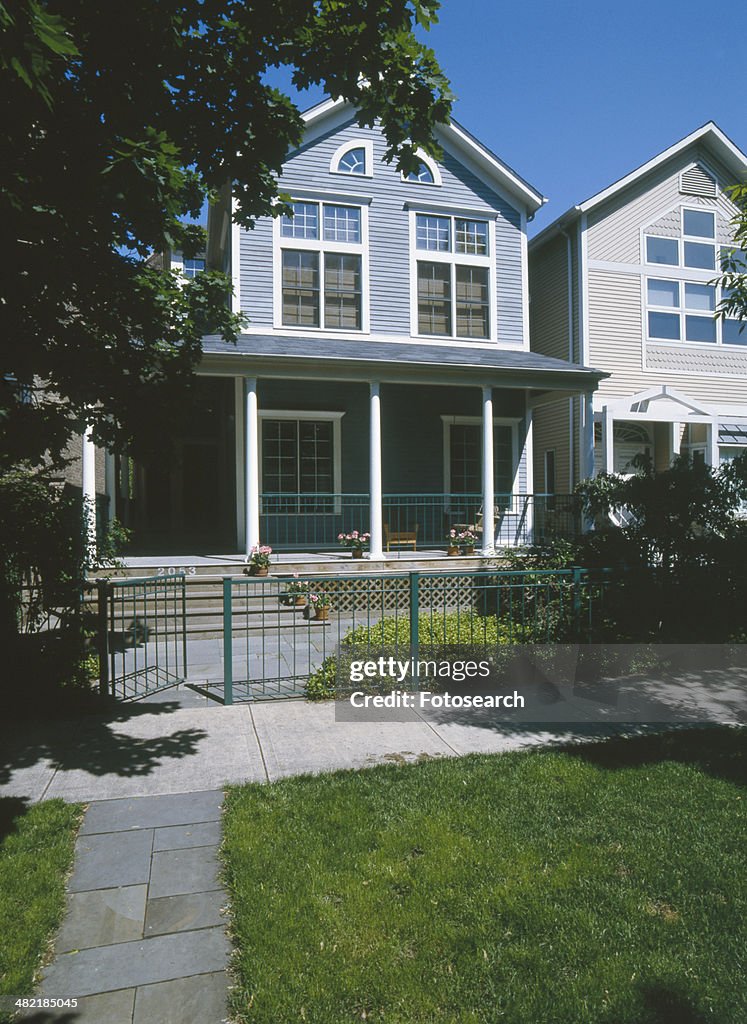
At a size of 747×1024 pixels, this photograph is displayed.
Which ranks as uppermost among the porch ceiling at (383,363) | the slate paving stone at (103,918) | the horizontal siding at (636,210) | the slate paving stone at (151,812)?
the horizontal siding at (636,210)

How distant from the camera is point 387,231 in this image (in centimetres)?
1497

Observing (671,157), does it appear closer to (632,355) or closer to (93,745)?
(632,355)

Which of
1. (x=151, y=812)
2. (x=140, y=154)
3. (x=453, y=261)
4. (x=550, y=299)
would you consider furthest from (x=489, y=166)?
(x=151, y=812)

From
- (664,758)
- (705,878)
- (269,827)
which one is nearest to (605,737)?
(664,758)

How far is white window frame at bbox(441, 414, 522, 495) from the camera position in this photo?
15.7 metres

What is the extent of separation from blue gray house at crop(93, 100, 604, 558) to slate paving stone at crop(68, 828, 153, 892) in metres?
9.16

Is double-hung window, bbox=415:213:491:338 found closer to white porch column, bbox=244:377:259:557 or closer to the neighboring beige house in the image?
Result: the neighboring beige house

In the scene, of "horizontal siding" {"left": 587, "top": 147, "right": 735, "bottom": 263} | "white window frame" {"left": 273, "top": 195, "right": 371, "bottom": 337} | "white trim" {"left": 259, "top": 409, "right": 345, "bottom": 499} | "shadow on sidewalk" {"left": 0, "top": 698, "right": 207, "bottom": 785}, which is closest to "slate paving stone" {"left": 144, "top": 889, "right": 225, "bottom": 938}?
"shadow on sidewalk" {"left": 0, "top": 698, "right": 207, "bottom": 785}

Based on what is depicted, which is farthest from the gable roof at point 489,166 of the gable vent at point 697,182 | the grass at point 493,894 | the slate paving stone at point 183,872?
the slate paving stone at point 183,872

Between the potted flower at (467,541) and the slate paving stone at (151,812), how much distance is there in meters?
9.41

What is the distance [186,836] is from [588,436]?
1331cm

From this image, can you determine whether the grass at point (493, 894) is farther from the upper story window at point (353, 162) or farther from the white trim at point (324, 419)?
the upper story window at point (353, 162)

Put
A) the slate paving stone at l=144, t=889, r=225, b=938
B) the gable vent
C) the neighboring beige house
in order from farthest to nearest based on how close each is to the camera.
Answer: the gable vent → the neighboring beige house → the slate paving stone at l=144, t=889, r=225, b=938

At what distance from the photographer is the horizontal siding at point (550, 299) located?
17312mm
